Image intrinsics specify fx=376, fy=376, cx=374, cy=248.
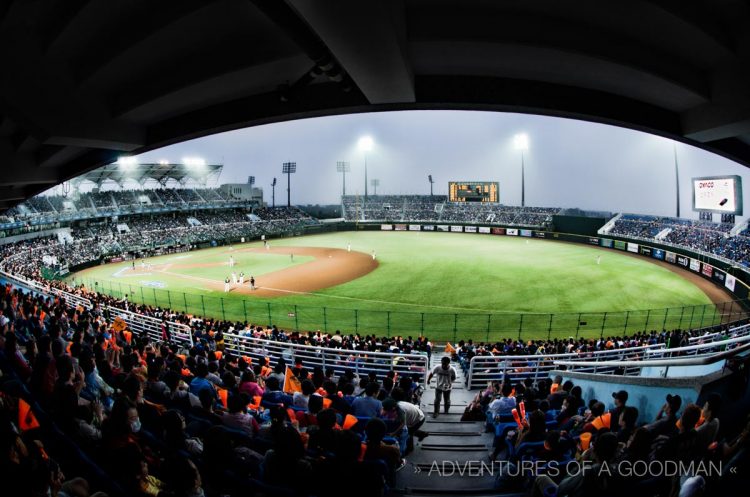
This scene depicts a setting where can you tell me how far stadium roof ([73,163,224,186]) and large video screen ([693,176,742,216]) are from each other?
228ft

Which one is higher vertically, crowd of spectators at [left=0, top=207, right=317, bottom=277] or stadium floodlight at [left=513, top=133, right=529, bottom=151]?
stadium floodlight at [left=513, top=133, right=529, bottom=151]

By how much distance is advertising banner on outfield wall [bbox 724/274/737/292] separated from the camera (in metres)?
26.7

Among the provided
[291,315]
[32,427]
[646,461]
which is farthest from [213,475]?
[291,315]

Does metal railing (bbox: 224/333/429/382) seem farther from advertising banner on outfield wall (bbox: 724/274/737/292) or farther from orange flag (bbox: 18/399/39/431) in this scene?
advertising banner on outfield wall (bbox: 724/274/737/292)

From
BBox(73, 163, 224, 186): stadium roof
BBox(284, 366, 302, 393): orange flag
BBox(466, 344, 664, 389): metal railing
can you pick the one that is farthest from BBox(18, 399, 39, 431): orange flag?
BBox(73, 163, 224, 186): stadium roof

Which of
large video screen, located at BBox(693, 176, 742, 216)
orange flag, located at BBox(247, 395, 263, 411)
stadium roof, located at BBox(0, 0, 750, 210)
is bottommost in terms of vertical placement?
orange flag, located at BBox(247, 395, 263, 411)

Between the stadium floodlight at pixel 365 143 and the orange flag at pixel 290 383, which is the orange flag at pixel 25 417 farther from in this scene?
the stadium floodlight at pixel 365 143

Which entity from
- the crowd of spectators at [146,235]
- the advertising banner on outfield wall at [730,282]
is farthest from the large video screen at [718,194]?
the crowd of spectators at [146,235]

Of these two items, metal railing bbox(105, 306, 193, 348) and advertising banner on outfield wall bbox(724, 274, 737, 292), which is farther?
advertising banner on outfield wall bbox(724, 274, 737, 292)

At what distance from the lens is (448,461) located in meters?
5.39

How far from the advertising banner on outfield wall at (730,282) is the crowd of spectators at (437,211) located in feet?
105

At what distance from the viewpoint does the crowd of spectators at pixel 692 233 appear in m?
31.9

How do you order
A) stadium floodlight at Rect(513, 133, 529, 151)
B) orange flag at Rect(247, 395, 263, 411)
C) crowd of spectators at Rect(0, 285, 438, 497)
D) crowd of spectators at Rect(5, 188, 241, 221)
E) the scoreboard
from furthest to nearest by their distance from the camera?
stadium floodlight at Rect(513, 133, 529, 151), the scoreboard, crowd of spectators at Rect(5, 188, 241, 221), orange flag at Rect(247, 395, 263, 411), crowd of spectators at Rect(0, 285, 438, 497)

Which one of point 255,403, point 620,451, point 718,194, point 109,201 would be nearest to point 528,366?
point 620,451
